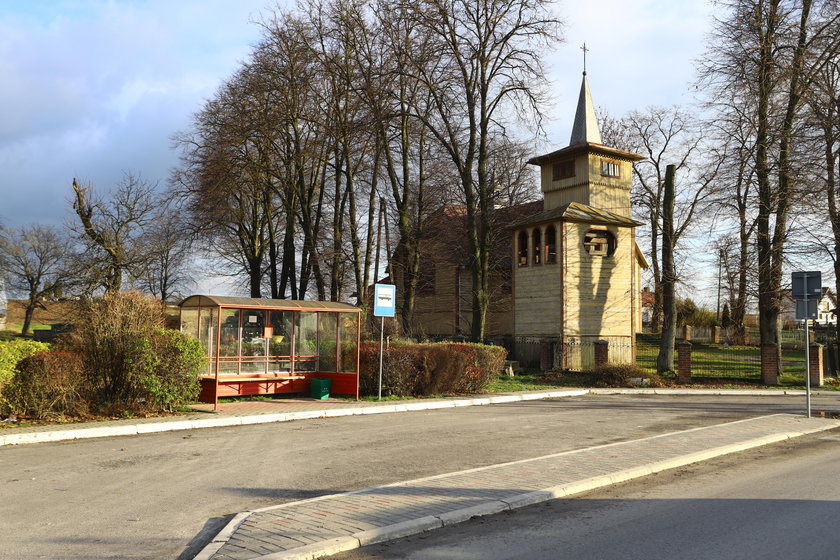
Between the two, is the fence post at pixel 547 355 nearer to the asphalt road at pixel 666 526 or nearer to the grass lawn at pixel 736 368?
the grass lawn at pixel 736 368

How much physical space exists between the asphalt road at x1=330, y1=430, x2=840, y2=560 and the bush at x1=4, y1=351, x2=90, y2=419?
978 centimetres

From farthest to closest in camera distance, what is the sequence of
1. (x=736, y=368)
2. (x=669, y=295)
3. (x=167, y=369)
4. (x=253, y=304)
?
(x=669, y=295), (x=736, y=368), (x=253, y=304), (x=167, y=369)

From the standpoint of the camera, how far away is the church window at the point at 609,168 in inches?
1359

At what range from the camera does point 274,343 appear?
1867cm

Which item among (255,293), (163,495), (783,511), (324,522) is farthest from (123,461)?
(255,293)

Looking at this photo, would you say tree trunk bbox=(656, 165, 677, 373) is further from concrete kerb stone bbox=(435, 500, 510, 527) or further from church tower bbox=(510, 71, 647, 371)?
concrete kerb stone bbox=(435, 500, 510, 527)

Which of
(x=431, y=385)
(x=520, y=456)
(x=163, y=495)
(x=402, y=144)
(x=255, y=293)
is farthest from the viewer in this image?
(x=255, y=293)

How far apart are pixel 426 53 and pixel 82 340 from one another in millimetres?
19361

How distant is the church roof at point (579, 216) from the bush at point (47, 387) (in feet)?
75.8

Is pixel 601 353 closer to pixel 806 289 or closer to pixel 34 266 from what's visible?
pixel 806 289

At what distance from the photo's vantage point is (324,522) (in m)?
6.41

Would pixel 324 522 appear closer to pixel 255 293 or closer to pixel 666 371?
pixel 666 371

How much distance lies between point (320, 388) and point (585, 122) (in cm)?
2485

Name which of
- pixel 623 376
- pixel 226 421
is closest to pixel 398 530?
pixel 226 421
